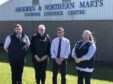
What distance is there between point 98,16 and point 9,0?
11.3 m

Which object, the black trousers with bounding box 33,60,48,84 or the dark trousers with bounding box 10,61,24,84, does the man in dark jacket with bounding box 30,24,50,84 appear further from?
the dark trousers with bounding box 10,61,24,84

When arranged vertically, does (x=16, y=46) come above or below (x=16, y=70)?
above

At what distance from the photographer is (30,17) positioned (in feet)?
111

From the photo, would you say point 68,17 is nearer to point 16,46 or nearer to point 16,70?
point 16,70

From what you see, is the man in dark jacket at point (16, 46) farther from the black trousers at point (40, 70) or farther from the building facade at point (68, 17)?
the building facade at point (68, 17)

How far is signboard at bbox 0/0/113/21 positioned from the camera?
2753 centimetres

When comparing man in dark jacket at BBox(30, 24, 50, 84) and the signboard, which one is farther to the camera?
the signboard

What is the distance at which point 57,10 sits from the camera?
31.2m

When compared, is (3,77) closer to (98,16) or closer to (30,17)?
(98,16)

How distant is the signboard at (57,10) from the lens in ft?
90.3

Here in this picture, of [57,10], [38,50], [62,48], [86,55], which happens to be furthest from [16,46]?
[57,10]

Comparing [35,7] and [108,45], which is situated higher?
[35,7]

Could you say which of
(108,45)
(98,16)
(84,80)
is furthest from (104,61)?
(84,80)

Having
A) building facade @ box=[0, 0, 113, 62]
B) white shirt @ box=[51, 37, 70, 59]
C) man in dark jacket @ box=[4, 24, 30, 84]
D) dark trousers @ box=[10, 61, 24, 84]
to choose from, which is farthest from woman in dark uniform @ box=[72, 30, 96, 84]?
building facade @ box=[0, 0, 113, 62]
